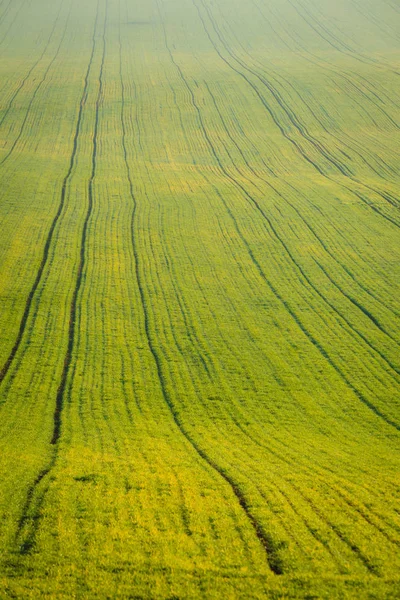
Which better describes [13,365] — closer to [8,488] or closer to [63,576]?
[8,488]

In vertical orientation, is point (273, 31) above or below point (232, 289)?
above

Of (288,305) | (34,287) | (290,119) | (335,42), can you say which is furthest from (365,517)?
(335,42)

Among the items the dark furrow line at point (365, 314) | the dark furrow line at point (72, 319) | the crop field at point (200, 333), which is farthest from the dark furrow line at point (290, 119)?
the dark furrow line at point (365, 314)

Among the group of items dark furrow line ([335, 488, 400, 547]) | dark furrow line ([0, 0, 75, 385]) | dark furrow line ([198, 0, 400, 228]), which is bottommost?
dark furrow line ([0, 0, 75, 385])

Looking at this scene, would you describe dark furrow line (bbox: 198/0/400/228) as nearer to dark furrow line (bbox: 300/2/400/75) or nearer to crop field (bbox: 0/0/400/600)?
crop field (bbox: 0/0/400/600)

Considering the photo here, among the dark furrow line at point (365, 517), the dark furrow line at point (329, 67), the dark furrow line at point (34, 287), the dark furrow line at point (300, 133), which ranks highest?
the dark furrow line at point (329, 67)

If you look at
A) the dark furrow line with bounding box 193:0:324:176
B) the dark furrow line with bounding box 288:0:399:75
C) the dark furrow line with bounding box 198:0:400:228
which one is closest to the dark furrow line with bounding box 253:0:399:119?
the dark furrow line with bounding box 288:0:399:75

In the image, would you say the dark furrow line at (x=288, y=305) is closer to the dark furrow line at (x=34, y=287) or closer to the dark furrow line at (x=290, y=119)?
the dark furrow line at (x=290, y=119)

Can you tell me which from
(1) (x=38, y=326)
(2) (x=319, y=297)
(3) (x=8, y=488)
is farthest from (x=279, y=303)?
(3) (x=8, y=488)
